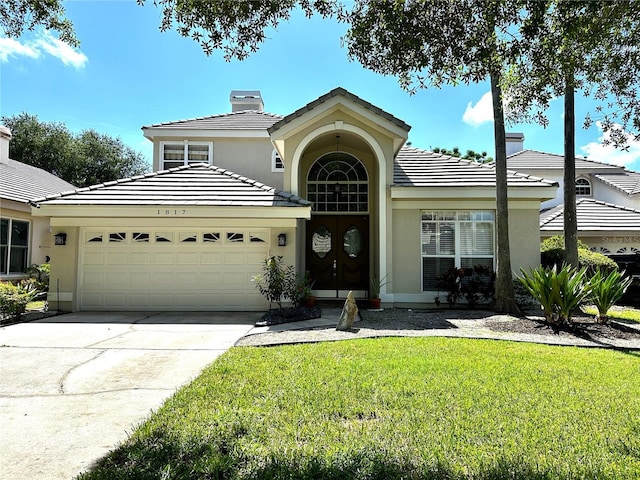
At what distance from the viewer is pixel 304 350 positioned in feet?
22.8

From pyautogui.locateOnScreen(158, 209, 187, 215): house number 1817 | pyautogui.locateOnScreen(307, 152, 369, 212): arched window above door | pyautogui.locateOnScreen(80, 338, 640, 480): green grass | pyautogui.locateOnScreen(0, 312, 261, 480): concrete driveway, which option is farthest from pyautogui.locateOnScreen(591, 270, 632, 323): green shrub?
pyautogui.locateOnScreen(158, 209, 187, 215): house number 1817

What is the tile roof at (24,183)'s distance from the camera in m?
16.3

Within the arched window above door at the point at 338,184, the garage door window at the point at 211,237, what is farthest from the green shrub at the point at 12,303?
the arched window above door at the point at 338,184

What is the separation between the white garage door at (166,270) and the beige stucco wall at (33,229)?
5.66 metres

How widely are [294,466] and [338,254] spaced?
1082 cm

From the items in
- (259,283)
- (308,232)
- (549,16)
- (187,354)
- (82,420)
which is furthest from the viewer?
(308,232)

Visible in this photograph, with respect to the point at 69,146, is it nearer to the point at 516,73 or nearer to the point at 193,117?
the point at 193,117

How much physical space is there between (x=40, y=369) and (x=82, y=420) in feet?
8.09

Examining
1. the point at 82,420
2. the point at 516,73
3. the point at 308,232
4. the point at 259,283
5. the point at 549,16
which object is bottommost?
the point at 82,420

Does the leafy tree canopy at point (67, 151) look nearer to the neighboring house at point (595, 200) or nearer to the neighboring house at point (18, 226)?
the neighboring house at point (18, 226)

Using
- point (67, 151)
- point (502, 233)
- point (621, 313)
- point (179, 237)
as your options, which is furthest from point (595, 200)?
point (67, 151)

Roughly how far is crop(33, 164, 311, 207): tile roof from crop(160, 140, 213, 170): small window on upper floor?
16.0 feet

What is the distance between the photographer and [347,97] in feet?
40.2

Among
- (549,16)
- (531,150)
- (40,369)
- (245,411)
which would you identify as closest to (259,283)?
(40,369)
